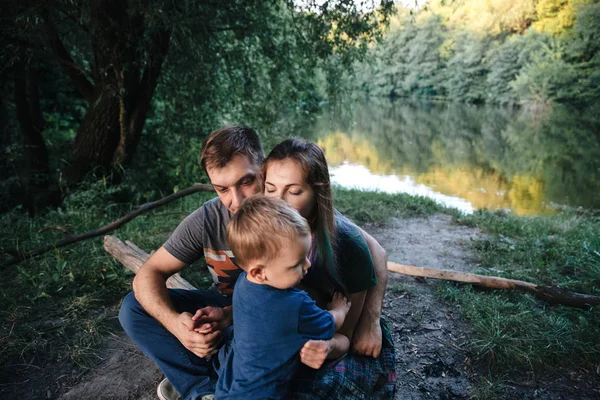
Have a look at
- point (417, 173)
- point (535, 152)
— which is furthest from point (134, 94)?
point (535, 152)

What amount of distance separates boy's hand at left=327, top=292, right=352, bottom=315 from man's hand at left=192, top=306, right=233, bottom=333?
52 cm

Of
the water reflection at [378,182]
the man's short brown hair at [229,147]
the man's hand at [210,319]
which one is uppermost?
the man's short brown hair at [229,147]

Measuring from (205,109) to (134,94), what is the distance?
111 centimetres

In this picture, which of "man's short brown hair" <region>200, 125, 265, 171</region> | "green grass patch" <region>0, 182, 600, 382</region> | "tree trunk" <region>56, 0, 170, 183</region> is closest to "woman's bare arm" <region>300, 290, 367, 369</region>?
"man's short brown hair" <region>200, 125, 265, 171</region>

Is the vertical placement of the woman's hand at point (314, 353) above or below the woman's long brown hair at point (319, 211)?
Answer: below

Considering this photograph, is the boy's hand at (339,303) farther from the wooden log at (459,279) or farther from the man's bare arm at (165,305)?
the wooden log at (459,279)

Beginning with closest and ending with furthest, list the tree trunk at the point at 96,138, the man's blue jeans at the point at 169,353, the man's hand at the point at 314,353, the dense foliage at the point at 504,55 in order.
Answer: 1. the man's hand at the point at 314,353
2. the man's blue jeans at the point at 169,353
3. the tree trunk at the point at 96,138
4. the dense foliage at the point at 504,55

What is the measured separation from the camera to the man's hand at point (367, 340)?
189 centimetres

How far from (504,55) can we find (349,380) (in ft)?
128

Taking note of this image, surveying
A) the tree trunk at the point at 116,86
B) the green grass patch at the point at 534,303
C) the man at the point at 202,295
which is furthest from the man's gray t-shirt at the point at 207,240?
the tree trunk at the point at 116,86

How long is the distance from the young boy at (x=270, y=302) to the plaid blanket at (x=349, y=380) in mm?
117

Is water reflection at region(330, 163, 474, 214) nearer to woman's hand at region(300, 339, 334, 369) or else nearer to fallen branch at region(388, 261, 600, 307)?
fallen branch at region(388, 261, 600, 307)

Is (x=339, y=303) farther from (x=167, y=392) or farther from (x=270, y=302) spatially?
(x=167, y=392)

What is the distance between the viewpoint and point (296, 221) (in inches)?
58.6
